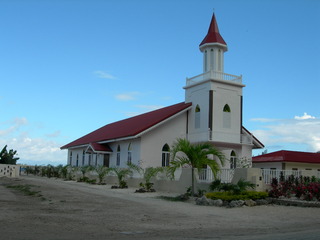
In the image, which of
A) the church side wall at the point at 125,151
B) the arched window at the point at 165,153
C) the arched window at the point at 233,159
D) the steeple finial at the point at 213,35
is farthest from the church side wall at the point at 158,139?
the steeple finial at the point at 213,35

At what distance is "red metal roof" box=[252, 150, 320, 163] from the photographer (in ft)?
112

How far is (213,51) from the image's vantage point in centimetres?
3120

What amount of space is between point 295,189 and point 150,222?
8.50 metres

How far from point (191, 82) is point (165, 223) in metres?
21.7

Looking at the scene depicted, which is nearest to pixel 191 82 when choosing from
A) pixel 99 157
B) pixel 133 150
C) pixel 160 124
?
pixel 160 124

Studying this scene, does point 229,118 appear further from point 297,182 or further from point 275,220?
point 275,220

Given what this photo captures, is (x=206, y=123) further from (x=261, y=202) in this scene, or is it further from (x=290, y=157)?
(x=261, y=202)

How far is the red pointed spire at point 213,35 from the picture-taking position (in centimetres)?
3125

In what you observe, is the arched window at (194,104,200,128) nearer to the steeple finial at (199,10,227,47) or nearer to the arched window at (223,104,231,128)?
the arched window at (223,104,231,128)

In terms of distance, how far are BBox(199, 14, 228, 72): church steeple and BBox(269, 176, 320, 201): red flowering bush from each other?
14.6 metres

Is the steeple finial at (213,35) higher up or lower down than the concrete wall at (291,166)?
higher up

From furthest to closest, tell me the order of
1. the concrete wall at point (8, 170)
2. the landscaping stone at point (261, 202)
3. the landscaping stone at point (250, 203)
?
the concrete wall at point (8, 170)
the landscaping stone at point (261, 202)
the landscaping stone at point (250, 203)

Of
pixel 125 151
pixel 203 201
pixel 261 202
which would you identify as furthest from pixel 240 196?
pixel 125 151

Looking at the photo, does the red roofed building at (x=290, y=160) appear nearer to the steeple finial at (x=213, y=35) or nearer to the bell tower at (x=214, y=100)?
the bell tower at (x=214, y=100)
